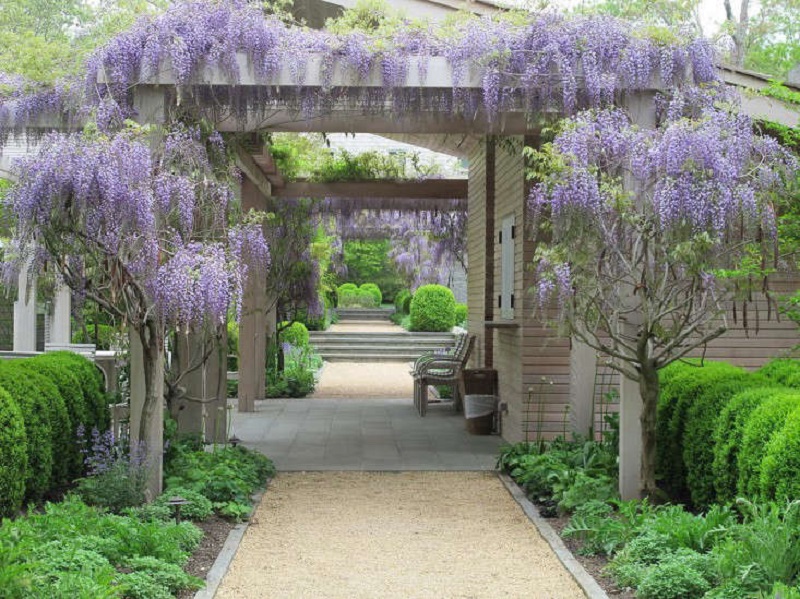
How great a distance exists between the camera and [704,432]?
5.39 m

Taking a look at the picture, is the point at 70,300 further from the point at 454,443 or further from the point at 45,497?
the point at 45,497

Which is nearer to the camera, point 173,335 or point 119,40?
point 119,40

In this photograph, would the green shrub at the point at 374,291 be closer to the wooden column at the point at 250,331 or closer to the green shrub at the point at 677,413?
the wooden column at the point at 250,331

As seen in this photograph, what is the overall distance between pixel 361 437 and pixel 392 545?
415 centimetres

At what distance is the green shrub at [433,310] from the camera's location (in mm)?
22391

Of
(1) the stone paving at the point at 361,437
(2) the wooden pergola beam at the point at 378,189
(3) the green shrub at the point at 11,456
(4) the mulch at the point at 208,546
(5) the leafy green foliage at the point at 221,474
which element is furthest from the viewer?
(2) the wooden pergola beam at the point at 378,189

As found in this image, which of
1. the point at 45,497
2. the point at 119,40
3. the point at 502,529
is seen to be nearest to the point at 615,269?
the point at 502,529

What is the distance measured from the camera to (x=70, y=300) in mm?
12547

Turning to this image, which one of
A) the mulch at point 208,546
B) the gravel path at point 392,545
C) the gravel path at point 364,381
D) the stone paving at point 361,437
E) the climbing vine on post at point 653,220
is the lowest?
the gravel path at point 364,381

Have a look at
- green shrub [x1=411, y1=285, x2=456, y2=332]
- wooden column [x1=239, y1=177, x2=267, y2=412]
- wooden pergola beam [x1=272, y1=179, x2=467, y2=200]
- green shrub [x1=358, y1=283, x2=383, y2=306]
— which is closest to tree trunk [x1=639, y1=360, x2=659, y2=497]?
wooden column [x1=239, y1=177, x2=267, y2=412]

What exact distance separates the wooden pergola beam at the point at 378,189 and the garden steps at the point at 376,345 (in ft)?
24.9

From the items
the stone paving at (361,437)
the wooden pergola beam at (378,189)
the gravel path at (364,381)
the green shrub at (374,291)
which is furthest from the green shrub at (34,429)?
the green shrub at (374,291)

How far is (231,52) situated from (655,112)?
105 inches

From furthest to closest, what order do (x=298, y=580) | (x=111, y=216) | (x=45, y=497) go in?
(x=45, y=497) → (x=111, y=216) → (x=298, y=580)
